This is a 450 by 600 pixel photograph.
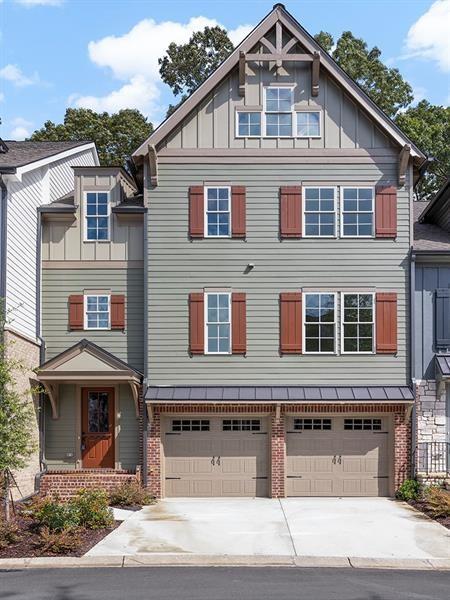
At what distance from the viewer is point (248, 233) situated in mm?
19922

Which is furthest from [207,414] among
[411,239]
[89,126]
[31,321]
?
[89,126]

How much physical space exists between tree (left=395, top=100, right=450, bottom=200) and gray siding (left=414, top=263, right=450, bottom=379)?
674 inches

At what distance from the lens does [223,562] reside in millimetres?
12625

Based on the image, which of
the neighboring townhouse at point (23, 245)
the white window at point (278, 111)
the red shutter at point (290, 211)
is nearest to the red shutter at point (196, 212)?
the red shutter at point (290, 211)

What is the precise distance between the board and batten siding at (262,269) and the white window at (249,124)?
2.34 feet

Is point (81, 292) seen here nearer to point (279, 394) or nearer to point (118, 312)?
point (118, 312)

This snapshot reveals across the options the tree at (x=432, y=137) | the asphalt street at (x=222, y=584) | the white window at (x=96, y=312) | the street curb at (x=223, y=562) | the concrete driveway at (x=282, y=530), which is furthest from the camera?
the tree at (x=432, y=137)

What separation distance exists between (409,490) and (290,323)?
4.98 metres

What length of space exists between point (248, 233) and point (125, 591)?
35.5 ft

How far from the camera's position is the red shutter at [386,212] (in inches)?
779

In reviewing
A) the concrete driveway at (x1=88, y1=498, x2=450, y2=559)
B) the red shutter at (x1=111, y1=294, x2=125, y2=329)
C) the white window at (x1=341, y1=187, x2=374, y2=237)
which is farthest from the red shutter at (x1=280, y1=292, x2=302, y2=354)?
the red shutter at (x1=111, y1=294, x2=125, y2=329)

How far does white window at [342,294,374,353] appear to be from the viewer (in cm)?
1970

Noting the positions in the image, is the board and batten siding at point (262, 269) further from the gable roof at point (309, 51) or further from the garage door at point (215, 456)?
the garage door at point (215, 456)

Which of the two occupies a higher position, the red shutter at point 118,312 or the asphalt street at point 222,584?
the red shutter at point 118,312
